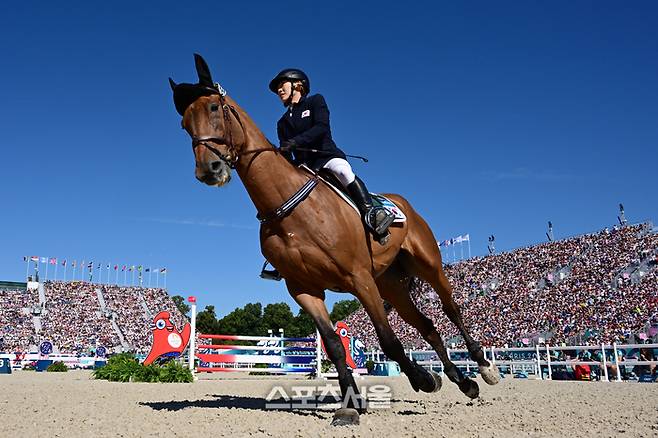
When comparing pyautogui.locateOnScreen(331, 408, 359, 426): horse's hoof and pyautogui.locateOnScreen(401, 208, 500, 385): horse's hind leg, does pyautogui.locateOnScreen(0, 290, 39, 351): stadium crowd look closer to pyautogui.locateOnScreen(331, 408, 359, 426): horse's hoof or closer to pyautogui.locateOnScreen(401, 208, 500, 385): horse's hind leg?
pyautogui.locateOnScreen(401, 208, 500, 385): horse's hind leg

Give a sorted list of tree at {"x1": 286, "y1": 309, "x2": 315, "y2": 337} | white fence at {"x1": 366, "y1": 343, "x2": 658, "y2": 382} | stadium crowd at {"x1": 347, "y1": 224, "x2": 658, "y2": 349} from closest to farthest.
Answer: white fence at {"x1": 366, "y1": 343, "x2": 658, "y2": 382}
stadium crowd at {"x1": 347, "y1": 224, "x2": 658, "y2": 349}
tree at {"x1": 286, "y1": 309, "x2": 315, "y2": 337}

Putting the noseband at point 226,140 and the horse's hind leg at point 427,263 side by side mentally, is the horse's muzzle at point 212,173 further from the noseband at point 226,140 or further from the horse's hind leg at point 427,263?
the horse's hind leg at point 427,263

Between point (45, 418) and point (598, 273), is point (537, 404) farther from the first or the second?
point (598, 273)

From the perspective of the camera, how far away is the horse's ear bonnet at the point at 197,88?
4.49 metres

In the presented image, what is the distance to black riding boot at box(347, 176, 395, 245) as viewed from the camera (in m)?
4.98

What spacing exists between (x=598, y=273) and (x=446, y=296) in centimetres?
3240

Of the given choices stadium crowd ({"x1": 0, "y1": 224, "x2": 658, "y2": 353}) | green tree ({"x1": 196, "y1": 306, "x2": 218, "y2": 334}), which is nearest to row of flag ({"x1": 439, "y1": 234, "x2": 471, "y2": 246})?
stadium crowd ({"x1": 0, "y1": 224, "x2": 658, "y2": 353})

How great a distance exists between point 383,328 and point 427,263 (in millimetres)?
1661

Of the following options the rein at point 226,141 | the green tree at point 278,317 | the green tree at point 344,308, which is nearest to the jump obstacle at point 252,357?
the rein at point 226,141

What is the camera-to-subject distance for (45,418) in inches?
184

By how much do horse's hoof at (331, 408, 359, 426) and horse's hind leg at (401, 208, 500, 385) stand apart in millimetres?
2279

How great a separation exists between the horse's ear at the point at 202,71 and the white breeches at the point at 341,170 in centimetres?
134

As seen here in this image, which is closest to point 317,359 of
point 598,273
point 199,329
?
point 598,273

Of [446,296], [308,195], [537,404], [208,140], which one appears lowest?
[537,404]
